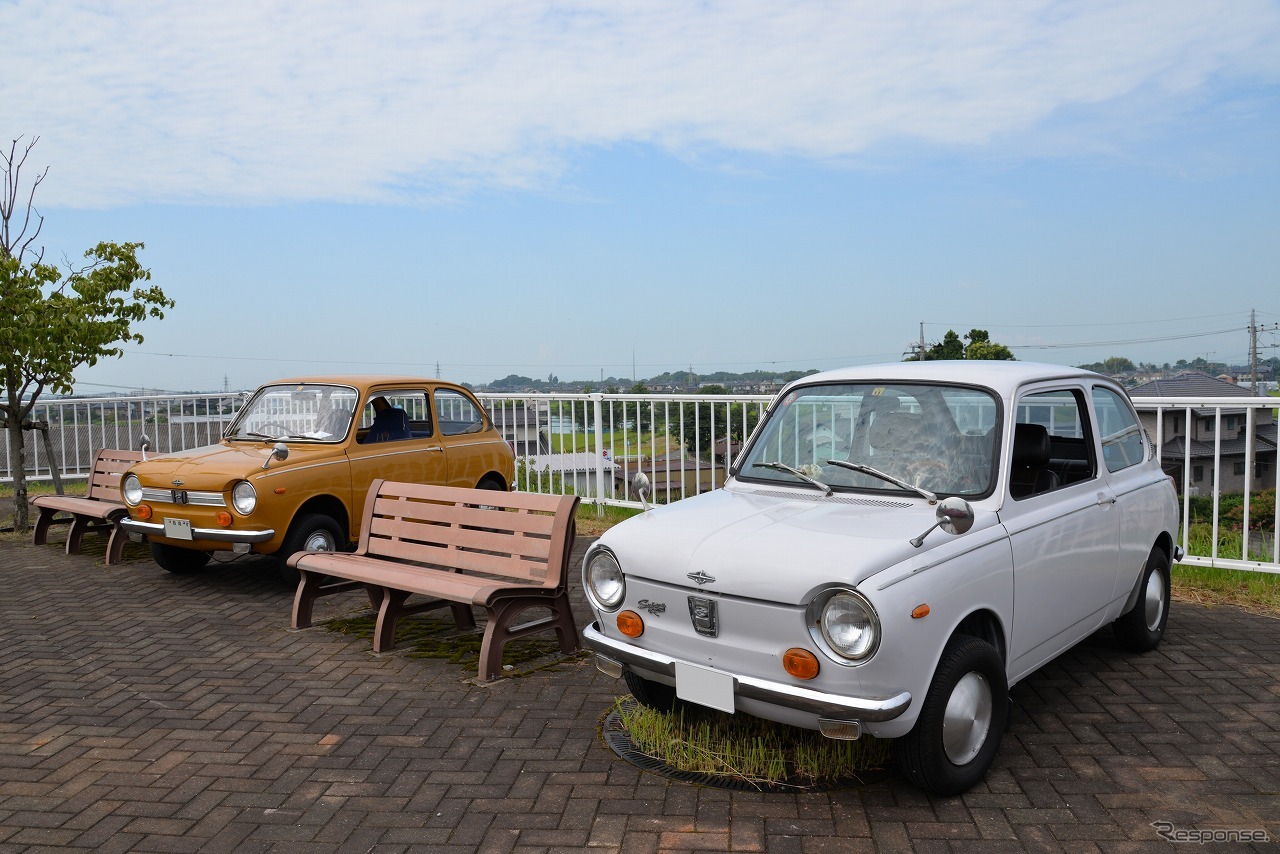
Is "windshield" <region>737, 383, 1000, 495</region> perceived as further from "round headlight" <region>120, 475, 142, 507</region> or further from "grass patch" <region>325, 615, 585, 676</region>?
"round headlight" <region>120, 475, 142, 507</region>

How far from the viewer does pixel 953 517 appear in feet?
12.5

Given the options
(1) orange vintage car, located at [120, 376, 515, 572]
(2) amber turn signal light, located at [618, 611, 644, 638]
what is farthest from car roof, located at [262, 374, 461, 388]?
(2) amber turn signal light, located at [618, 611, 644, 638]

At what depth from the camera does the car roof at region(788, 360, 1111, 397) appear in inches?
186

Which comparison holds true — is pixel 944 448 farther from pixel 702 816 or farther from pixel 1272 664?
pixel 1272 664

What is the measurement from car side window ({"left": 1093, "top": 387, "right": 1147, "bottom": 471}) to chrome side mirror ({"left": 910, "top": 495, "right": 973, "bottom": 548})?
179 cm

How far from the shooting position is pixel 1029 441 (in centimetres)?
512

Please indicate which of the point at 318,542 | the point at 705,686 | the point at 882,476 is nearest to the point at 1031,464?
the point at 882,476

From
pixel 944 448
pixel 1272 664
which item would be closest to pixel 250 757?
pixel 944 448

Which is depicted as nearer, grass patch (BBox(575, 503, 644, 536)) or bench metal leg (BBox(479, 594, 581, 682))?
bench metal leg (BBox(479, 594, 581, 682))

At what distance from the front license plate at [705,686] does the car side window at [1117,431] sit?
8.66ft

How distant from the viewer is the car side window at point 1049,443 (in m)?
4.72

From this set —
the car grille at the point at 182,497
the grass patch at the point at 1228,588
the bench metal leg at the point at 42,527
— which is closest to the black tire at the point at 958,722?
the grass patch at the point at 1228,588

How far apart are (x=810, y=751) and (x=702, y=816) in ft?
2.21

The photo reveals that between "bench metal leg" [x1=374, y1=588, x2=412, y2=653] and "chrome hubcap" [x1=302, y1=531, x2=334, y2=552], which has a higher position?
"chrome hubcap" [x1=302, y1=531, x2=334, y2=552]
